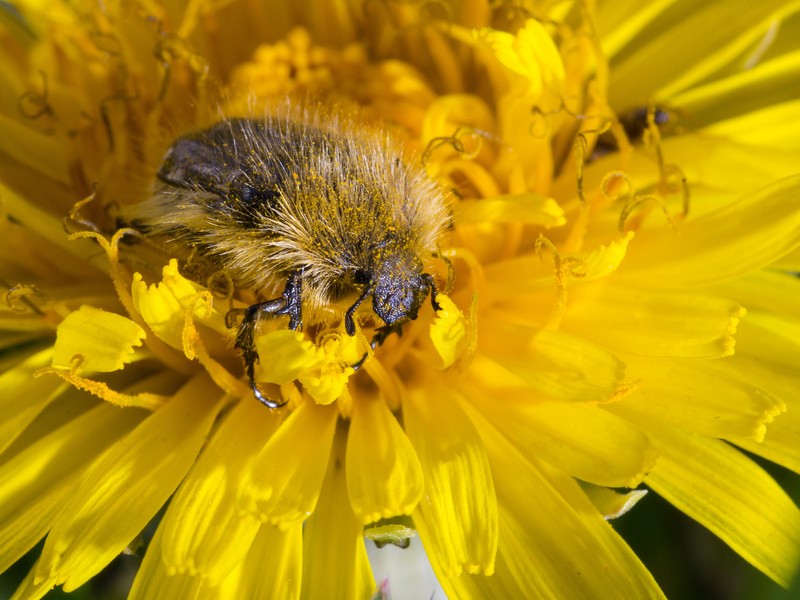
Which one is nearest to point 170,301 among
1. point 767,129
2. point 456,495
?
point 456,495

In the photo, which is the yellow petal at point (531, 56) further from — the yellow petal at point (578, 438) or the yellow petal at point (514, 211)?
the yellow petal at point (578, 438)

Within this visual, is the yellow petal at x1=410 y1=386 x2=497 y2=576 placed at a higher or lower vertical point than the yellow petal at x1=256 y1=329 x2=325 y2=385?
lower

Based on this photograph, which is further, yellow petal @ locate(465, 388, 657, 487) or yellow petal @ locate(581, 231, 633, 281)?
yellow petal @ locate(581, 231, 633, 281)

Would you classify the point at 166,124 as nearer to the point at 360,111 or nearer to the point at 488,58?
the point at 360,111

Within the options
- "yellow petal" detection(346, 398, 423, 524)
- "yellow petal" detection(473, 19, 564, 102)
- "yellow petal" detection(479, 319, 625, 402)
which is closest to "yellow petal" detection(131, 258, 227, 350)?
"yellow petal" detection(346, 398, 423, 524)

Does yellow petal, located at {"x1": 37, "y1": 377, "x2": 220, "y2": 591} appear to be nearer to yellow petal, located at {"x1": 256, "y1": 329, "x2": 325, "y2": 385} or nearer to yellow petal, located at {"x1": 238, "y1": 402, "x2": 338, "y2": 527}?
yellow petal, located at {"x1": 238, "y1": 402, "x2": 338, "y2": 527}

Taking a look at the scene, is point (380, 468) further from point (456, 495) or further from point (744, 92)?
point (744, 92)

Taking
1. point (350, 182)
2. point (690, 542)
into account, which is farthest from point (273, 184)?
point (690, 542)

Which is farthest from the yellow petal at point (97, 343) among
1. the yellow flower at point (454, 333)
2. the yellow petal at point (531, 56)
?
the yellow petal at point (531, 56)
